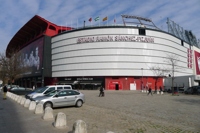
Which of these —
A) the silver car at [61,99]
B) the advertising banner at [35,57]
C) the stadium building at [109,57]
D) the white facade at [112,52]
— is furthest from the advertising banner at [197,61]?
the silver car at [61,99]

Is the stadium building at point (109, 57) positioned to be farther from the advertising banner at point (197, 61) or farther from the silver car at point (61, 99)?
the silver car at point (61, 99)

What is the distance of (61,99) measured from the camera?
13.7 m

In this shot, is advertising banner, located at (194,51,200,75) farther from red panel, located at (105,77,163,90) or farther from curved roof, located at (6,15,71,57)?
curved roof, located at (6,15,71,57)

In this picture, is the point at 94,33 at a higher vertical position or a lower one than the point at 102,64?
higher

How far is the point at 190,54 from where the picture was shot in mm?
79438

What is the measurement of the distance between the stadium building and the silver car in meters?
41.6

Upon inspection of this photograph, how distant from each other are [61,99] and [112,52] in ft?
146

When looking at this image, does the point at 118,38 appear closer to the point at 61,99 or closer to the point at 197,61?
the point at 61,99

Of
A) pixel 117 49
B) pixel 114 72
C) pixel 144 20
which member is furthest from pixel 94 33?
pixel 144 20

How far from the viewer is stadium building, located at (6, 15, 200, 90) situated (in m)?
56.8

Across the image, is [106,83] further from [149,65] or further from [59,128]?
[59,128]

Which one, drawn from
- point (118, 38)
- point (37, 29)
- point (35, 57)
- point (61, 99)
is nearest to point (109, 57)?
point (118, 38)

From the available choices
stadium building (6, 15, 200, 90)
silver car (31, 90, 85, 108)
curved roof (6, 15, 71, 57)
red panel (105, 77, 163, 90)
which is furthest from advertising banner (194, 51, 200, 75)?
silver car (31, 90, 85, 108)

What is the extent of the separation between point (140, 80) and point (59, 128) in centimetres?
5236
